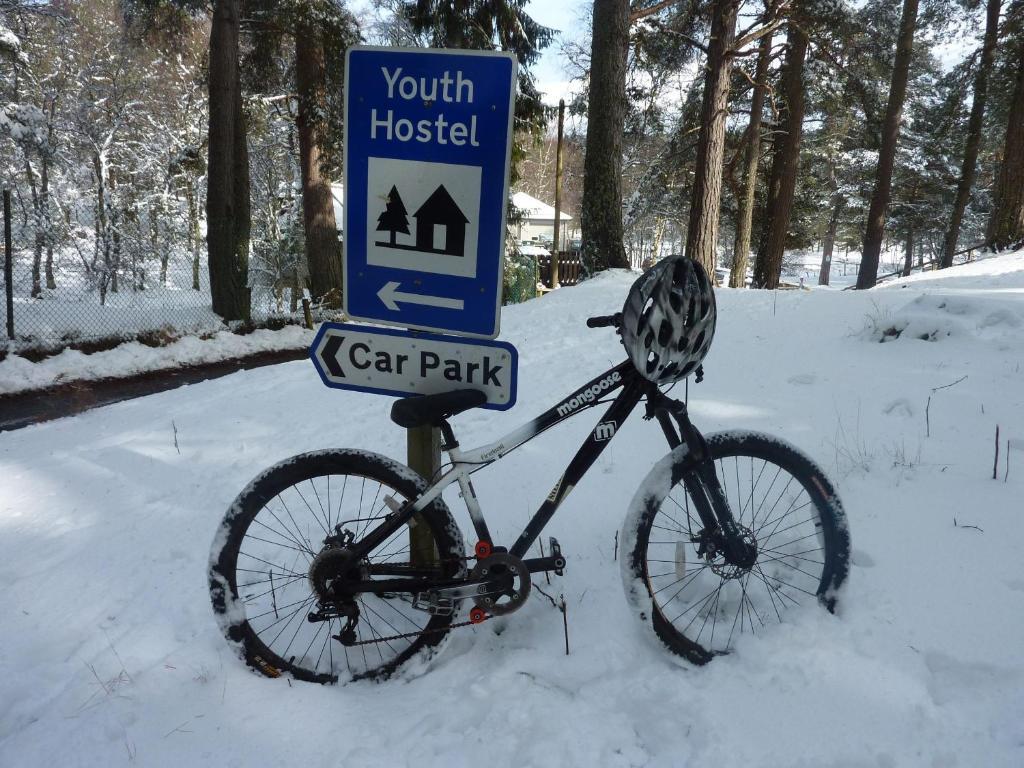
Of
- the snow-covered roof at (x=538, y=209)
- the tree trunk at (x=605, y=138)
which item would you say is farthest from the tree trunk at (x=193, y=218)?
the tree trunk at (x=605, y=138)

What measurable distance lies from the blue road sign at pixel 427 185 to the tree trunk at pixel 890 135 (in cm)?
1850

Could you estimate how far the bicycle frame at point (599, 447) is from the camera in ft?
6.68

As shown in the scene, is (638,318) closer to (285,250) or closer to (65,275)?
(285,250)

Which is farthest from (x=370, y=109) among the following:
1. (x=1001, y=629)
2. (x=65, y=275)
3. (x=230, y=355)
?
(x=65, y=275)

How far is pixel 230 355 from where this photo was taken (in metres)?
10.4

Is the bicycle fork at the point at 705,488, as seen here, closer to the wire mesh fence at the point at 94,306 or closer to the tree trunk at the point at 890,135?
the wire mesh fence at the point at 94,306

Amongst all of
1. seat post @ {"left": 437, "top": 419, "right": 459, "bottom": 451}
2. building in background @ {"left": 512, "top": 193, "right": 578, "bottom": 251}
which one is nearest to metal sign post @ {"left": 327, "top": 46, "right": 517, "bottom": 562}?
seat post @ {"left": 437, "top": 419, "right": 459, "bottom": 451}

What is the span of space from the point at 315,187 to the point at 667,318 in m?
14.4

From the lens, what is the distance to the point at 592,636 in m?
2.17

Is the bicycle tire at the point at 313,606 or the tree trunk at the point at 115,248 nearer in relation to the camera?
the bicycle tire at the point at 313,606

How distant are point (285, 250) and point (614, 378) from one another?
19.6 m

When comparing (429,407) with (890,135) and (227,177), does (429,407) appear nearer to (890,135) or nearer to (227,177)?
(227,177)

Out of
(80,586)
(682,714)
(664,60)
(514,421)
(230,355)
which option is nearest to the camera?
(682,714)

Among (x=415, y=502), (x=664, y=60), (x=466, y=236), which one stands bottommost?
(x=415, y=502)
